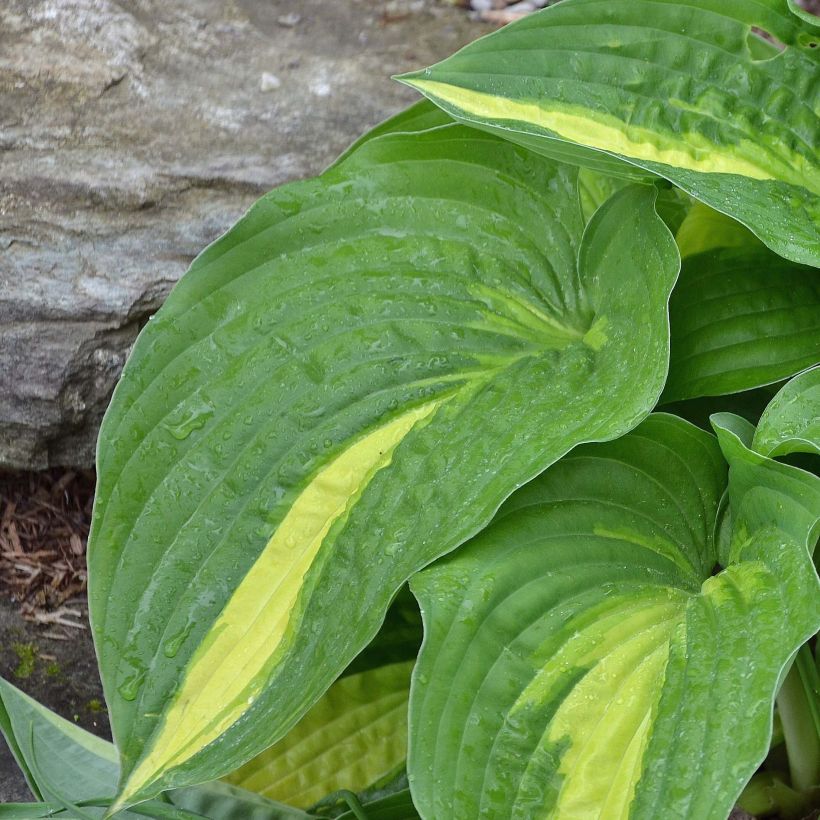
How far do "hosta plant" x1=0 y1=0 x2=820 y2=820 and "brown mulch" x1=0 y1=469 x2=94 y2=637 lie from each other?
431 mm

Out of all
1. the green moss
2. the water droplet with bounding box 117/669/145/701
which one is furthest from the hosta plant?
the green moss

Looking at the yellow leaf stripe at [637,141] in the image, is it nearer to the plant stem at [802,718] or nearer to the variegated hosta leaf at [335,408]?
the variegated hosta leaf at [335,408]

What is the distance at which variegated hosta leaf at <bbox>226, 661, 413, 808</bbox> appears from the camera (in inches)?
43.9

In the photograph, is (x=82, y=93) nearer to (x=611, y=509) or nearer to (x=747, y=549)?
(x=611, y=509)

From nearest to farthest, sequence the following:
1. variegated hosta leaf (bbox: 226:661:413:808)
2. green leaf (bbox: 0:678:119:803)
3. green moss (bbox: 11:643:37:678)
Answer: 1. green leaf (bbox: 0:678:119:803)
2. variegated hosta leaf (bbox: 226:661:413:808)
3. green moss (bbox: 11:643:37:678)

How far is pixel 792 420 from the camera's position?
839 mm

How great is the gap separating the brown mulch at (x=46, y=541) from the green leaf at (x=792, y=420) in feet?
3.79

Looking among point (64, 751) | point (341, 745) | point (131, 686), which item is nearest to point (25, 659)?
point (64, 751)

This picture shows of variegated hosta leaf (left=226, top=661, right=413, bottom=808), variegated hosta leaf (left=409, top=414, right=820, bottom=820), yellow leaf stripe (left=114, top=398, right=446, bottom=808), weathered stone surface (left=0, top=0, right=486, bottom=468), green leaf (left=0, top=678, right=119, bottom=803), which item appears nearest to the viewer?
variegated hosta leaf (left=409, top=414, right=820, bottom=820)

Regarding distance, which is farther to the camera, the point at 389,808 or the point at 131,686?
the point at 389,808

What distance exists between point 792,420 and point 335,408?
0.46m

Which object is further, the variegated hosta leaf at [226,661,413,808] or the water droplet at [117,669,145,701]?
the variegated hosta leaf at [226,661,413,808]

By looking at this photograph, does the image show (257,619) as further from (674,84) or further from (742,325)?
(674,84)

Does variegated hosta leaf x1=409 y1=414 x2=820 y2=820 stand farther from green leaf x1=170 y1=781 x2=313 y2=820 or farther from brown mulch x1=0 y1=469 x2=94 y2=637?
brown mulch x1=0 y1=469 x2=94 y2=637
